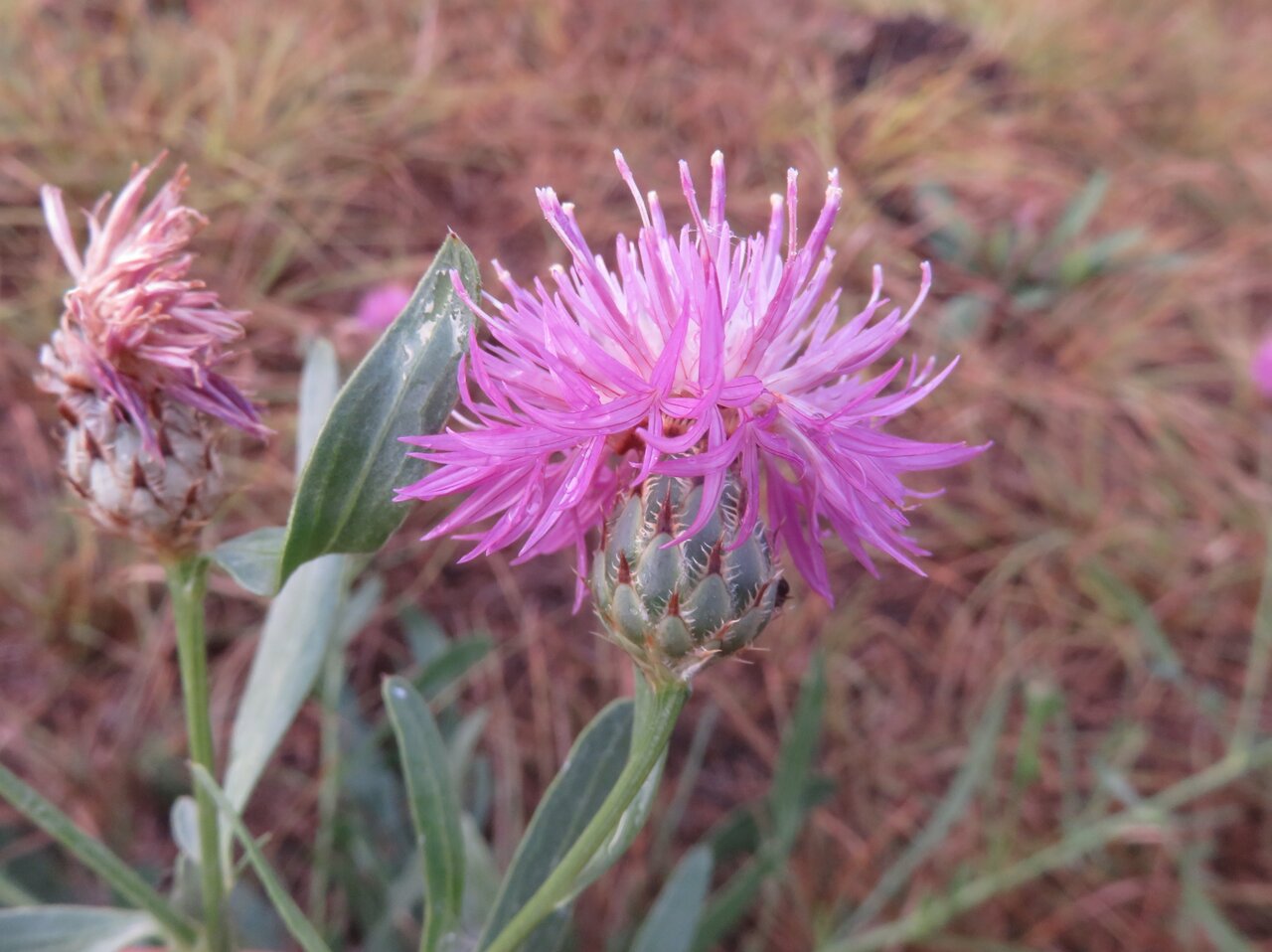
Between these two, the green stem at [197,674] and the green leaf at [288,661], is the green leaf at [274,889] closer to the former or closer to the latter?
the green stem at [197,674]

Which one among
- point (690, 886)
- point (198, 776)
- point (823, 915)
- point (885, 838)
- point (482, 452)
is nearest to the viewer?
point (482, 452)

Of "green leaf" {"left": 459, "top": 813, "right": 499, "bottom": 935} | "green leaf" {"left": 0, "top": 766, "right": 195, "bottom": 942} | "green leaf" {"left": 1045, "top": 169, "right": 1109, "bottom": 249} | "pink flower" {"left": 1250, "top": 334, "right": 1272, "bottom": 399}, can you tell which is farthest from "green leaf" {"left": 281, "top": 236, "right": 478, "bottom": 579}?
"green leaf" {"left": 1045, "top": 169, "right": 1109, "bottom": 249}

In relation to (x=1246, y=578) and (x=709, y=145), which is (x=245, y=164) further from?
(x=1246, y=578)

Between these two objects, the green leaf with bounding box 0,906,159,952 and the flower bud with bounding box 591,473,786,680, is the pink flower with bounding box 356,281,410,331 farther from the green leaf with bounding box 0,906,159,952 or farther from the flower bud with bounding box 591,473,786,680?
the flower bud with bounding box 591,473,786,680

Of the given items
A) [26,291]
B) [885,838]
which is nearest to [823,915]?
[885,838]

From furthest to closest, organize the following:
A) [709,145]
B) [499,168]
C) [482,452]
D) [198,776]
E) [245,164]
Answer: [709,145] → [499,168] → [245,164] → [198,776] → [482,452]

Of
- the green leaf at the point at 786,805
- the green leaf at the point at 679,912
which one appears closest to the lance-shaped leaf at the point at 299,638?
the green leaf at the point at 679,912

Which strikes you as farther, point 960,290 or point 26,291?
point 960,290
